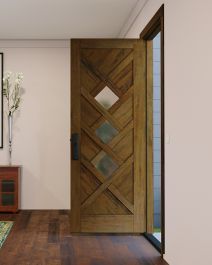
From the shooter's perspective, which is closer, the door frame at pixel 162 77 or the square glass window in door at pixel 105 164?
the door frame at pixel 162 77

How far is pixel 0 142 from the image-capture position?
6.80 metres

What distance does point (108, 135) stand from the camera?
4906 millimetres

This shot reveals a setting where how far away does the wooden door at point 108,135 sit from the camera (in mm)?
4855

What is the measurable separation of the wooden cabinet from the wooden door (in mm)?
1847

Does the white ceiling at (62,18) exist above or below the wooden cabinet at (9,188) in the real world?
above

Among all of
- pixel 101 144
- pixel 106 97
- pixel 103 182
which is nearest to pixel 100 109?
pixel 106 97

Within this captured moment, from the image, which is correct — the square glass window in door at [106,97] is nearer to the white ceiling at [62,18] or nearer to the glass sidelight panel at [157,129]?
the glass sidelight panel at [157,129]

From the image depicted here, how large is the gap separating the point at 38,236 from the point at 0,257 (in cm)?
92

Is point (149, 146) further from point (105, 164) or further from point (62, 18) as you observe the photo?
point (62, 18)

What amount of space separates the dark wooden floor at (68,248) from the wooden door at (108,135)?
0.25m
